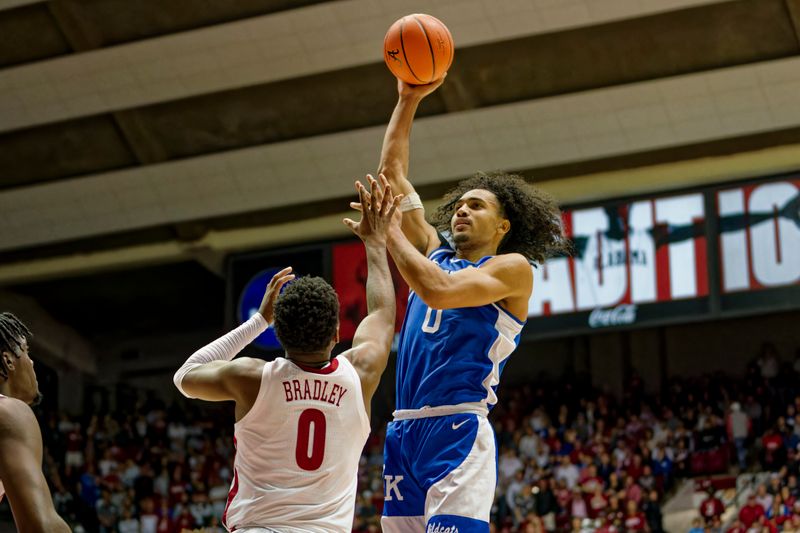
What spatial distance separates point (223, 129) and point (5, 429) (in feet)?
62.7

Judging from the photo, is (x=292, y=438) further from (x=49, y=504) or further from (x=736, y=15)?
(x=736, y=15)

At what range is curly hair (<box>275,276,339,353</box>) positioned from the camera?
4711 millimetres

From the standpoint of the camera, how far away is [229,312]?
76.7 ft

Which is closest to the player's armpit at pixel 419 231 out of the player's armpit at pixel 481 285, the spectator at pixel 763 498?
the player's armpit at pixel 481 285

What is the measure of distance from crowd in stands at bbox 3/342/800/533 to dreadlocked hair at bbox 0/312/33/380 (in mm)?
12645

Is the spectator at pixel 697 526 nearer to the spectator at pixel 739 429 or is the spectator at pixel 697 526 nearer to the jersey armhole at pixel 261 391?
the spectator at pixel 739 429

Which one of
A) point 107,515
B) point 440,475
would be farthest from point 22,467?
point 107,515

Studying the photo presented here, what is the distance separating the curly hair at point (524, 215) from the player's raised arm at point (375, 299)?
44.1 inches

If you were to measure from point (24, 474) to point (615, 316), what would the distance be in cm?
1644

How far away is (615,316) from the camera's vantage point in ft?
65.4

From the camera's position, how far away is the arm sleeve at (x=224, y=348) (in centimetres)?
487

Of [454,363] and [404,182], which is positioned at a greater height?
[404,182]

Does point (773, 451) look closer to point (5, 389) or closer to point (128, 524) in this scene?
point (128, 524)

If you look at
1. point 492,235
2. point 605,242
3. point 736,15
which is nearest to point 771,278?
point 605,242
